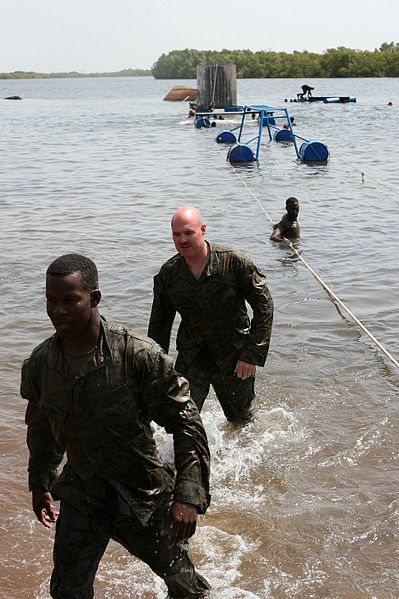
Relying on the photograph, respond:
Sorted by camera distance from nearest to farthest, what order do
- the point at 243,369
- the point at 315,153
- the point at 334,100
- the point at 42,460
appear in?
the point at 42,460 < the point at 243,369 < the point at 315,153 < the point at 334,100

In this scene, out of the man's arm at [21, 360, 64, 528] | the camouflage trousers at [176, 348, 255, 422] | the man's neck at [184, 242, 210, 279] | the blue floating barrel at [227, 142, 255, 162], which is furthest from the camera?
the blue floating barrel at [227, 142, 255, 162]

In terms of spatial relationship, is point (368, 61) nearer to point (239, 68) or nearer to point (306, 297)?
point (239, 68)

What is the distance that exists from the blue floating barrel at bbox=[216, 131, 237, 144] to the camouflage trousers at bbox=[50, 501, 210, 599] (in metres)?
28.9

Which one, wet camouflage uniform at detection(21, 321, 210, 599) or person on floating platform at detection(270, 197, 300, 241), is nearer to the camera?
wet camouflage uniform at detection(21, 321, 210, 599)

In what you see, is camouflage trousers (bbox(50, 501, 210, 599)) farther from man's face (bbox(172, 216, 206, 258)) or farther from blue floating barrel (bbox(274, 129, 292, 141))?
blue floating barrel (bbox(274, 129, 292, 141))

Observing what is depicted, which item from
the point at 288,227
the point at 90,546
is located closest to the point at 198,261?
the point at 90,546

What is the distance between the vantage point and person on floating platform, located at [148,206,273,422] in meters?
4.82

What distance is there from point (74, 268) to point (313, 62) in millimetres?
107178

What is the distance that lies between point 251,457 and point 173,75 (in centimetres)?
16883

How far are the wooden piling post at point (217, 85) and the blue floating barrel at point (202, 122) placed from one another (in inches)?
178

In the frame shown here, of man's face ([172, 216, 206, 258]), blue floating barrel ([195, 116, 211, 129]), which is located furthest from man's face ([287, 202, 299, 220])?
blue floating barrel ([195, 116, 211, 129])

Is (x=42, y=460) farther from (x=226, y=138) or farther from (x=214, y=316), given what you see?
(x=226, y=138)

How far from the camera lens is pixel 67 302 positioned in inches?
117

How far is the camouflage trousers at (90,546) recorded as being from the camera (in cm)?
316
